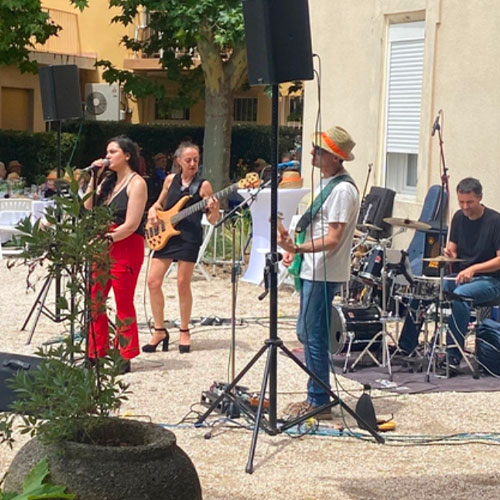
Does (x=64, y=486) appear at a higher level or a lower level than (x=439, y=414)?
higher

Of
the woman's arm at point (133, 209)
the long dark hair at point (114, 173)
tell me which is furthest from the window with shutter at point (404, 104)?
the woman's arm at point (133, 209)

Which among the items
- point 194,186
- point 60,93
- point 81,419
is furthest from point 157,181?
point 81,419

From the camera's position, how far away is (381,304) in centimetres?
895

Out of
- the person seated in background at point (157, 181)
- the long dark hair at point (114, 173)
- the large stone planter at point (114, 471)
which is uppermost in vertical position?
the long dark hair at point (114, 173)

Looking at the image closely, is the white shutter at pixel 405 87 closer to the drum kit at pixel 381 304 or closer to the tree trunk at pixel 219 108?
the drum kit at pixel 381 304

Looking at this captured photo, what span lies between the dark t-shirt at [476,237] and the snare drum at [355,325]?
35.9 inches

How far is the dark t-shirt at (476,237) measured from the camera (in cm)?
873

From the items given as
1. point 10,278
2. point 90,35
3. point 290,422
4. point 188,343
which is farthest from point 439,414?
point 90,35

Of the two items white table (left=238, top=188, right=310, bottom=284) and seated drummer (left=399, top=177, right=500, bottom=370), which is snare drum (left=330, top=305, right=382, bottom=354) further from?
white table (left=238, top=188, right=310, bottom=284)

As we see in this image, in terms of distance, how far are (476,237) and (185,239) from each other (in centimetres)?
234

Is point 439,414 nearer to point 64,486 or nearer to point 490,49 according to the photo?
point 64,486

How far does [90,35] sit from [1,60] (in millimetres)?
11531

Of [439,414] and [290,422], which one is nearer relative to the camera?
[290,422]

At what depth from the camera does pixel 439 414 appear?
7293 mm
